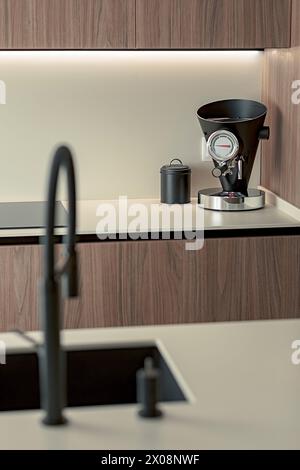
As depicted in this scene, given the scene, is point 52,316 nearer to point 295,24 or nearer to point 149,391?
point 149,391

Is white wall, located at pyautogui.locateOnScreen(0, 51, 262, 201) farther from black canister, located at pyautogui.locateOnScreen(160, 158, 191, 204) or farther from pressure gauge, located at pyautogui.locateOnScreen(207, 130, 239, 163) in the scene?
pressure gauge, located at pyautogui.locateOnScreen(207, 130, 239, 163)

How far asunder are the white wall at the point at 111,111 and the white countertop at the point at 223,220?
0.69 feet

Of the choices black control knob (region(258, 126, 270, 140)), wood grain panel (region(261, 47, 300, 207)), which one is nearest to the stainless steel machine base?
wood grain panel (region(261, 47, 300, 207))

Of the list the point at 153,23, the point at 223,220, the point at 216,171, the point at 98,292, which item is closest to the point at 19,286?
the point at 98,292

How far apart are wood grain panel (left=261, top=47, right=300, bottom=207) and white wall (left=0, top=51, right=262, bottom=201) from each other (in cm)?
17

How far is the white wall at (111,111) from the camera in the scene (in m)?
3.80

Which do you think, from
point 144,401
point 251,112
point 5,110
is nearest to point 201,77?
point 251,112

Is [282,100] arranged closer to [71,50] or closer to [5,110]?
[71,50]

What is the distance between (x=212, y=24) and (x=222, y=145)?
48 cm

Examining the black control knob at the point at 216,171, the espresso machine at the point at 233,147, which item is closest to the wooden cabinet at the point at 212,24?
the espresso machine at the point at 233,147

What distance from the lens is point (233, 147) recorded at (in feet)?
11.6

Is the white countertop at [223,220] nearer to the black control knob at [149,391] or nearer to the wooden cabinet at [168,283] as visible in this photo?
the wooden cabinet at [168,283]

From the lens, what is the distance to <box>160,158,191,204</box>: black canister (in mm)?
3740

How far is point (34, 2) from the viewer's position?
344 cm
